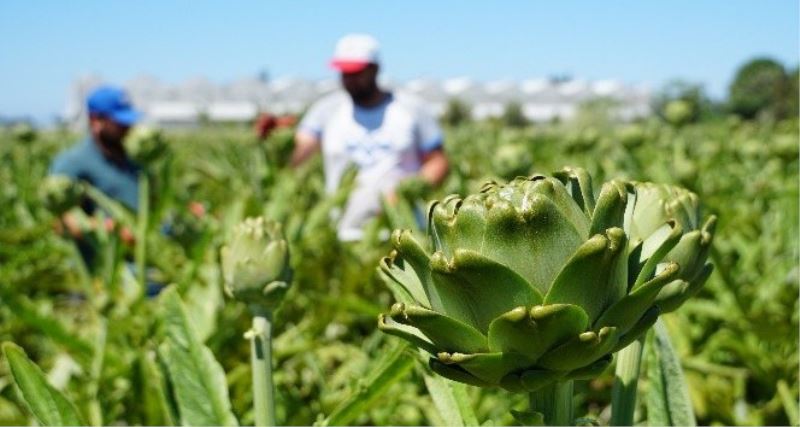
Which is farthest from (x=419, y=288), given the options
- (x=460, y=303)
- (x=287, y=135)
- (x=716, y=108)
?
(x=716, y=108)

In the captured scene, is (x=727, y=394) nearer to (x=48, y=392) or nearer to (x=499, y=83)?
(x=48, y=392)

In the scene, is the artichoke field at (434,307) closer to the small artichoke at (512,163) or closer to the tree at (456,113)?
the small artichoke at (512,163)

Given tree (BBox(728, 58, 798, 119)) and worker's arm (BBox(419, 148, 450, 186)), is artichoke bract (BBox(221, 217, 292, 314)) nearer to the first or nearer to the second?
worker's arm (BBox(419, 148, 450, 186))

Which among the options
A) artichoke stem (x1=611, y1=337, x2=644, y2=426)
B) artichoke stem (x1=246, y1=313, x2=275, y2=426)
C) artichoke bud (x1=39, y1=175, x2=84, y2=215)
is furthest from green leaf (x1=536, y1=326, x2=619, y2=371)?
artichoke bud (x1=39, y1=175, x2=84, y2=215)

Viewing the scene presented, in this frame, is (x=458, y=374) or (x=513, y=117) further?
(x=513, y=117)

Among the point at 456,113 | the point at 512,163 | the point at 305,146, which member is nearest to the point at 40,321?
the point at 512,163

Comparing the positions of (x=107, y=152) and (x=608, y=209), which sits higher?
(x=608, y=209)

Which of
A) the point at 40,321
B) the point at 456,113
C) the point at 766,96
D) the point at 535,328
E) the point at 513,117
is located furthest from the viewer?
the point at 513,117

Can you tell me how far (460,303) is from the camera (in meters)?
0.38

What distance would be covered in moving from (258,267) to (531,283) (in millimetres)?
299

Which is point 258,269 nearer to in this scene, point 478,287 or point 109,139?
point 478,287

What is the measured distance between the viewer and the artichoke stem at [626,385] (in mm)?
475

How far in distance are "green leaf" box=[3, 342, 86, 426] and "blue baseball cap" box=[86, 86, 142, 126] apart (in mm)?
1647

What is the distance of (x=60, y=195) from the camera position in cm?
137
